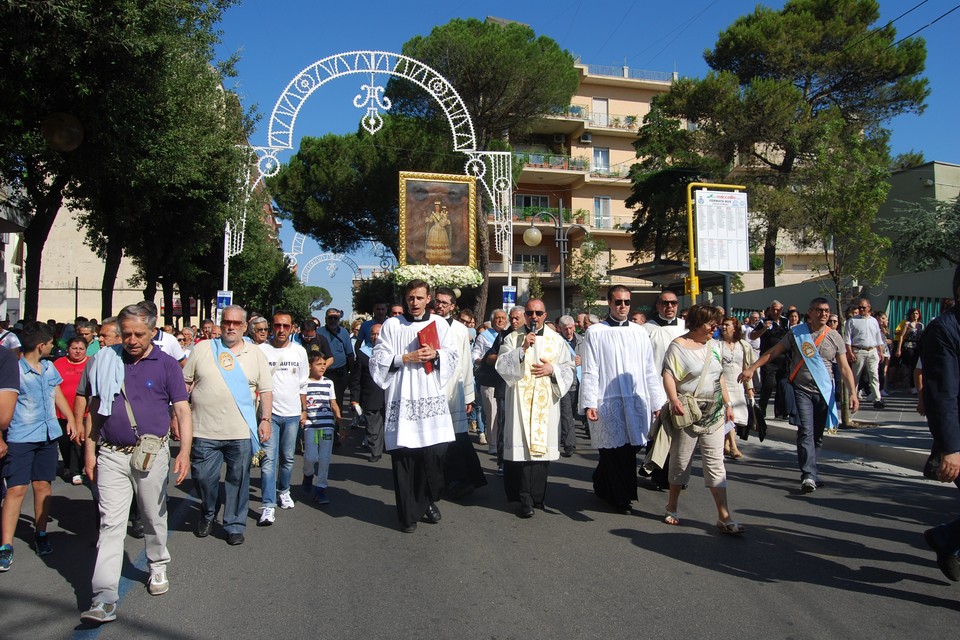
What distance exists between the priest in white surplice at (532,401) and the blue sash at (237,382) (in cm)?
209

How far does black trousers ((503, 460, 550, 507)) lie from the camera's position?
6547 mm

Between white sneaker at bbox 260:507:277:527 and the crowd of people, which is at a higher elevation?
the crowd of people

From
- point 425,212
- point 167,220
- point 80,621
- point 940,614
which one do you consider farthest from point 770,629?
point 425,212

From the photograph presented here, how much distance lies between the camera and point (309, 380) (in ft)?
24.3

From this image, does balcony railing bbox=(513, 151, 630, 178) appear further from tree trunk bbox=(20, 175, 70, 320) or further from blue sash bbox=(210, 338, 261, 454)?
blue sash bbox=(210, 338, 261, 454)

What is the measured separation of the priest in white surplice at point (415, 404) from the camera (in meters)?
6.23

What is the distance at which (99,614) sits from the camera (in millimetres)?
4176

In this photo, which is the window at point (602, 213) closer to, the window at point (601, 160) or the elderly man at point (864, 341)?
the window at point (601, 160)

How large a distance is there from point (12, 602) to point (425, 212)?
19.4m

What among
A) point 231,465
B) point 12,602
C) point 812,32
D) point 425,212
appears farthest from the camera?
point 812,32

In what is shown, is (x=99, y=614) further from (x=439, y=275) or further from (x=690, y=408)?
(x=439, y=275)

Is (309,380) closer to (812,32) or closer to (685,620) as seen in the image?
(685,620)

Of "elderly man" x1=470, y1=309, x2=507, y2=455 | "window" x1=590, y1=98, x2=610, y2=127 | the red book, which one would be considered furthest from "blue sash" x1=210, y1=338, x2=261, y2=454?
"window" x1=590, y1=98, x2=610, y2=127

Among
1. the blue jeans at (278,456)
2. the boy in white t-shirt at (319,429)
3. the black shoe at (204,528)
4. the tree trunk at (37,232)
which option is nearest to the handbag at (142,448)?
the black shoe at (204,528)
